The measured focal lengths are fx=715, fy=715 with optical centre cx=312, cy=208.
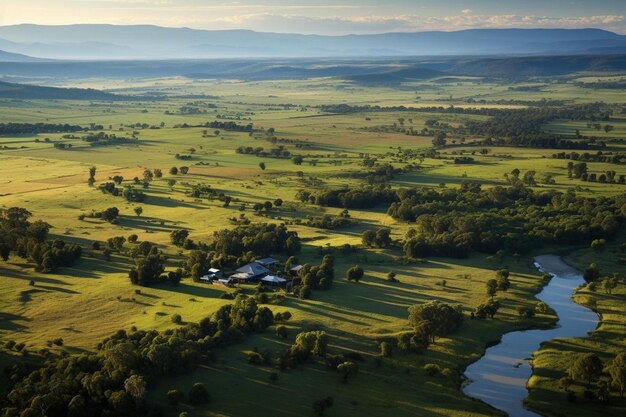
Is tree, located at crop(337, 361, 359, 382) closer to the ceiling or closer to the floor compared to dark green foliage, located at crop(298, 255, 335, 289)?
closer to the floor

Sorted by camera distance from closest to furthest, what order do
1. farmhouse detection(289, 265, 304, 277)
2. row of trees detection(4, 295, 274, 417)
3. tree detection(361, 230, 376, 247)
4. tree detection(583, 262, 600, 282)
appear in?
row of trees detection(4, 295, 274, 417)
farmhouse detection(289, 265, 304, 277)
tree detection(583, 262, 600, 282)
tree detection(361, 230, 376, 247)

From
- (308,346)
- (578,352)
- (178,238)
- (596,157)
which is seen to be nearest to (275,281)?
(308,346)

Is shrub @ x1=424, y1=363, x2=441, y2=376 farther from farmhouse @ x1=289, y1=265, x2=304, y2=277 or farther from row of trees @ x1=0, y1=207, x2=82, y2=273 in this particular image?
row of trees @ x1=0, y1=207, x2=82, y2=273

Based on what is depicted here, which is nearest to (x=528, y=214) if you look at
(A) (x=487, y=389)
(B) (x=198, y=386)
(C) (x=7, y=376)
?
(A) (x=487, y=389)

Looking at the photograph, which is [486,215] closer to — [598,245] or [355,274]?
[598,245]

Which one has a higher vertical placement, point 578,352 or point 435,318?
point 435,318

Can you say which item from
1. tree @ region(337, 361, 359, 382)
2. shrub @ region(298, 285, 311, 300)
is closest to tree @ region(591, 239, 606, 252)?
shrub @ region(298, 285, 311, 300)

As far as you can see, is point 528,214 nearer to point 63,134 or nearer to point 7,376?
point 7,376

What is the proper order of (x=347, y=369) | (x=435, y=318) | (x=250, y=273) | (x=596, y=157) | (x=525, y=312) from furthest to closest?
(x=596, y=157) → (x=250, y=273) → (x=525, y=312) → (x=435, y=318) → (x=347, y=369)
